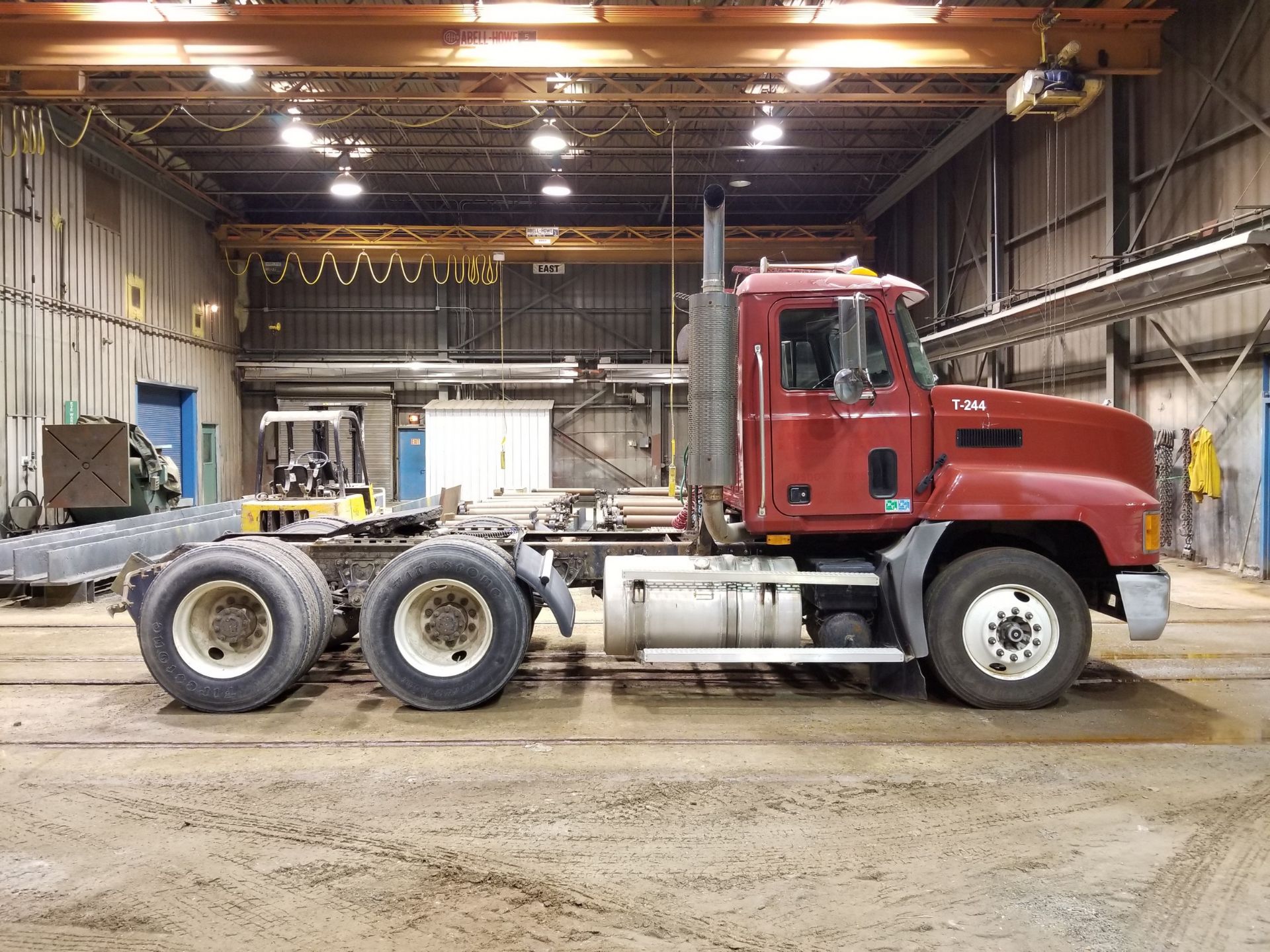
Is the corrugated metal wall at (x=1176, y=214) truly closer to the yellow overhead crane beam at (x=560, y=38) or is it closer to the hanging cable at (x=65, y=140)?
the yellow overhead crane beam at (x=560, y=38)

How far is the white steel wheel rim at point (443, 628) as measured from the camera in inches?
216

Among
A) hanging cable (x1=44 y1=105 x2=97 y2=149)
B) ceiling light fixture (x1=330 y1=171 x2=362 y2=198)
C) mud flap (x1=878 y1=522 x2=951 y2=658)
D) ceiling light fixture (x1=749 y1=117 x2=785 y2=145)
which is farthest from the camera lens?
ceiling light fixture (x1=330 y1=171 x2=362 y2=198)

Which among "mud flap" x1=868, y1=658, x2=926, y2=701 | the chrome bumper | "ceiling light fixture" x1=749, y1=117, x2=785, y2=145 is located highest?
"ceiling light fixture" x1=749, y1=117, x2=785, y2=145

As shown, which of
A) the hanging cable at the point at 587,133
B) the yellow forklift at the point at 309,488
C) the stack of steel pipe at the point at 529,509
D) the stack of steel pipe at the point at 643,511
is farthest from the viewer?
the hanging cable at the point at 587,133

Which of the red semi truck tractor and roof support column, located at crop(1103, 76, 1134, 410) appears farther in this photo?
roof support column, located at crop(1103, 76, 1134, 410)

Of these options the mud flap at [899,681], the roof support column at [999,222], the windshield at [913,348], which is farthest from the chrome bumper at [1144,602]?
the roof support column at [999,222]

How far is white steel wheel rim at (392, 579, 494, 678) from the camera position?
5496 mm

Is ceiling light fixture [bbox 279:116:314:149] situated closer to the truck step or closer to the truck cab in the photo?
the truck cab

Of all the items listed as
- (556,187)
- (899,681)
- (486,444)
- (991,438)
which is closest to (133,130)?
(556,187)

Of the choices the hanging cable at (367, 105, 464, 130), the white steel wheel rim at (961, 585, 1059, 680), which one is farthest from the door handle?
the hanging cable at (367, 105, 464, 130)

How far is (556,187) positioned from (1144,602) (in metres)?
18.4

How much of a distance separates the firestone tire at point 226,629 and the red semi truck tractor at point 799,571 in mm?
14

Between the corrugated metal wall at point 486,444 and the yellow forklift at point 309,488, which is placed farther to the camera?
the corrugated metal wall at point 486,444

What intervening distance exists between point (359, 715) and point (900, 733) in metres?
3.75
